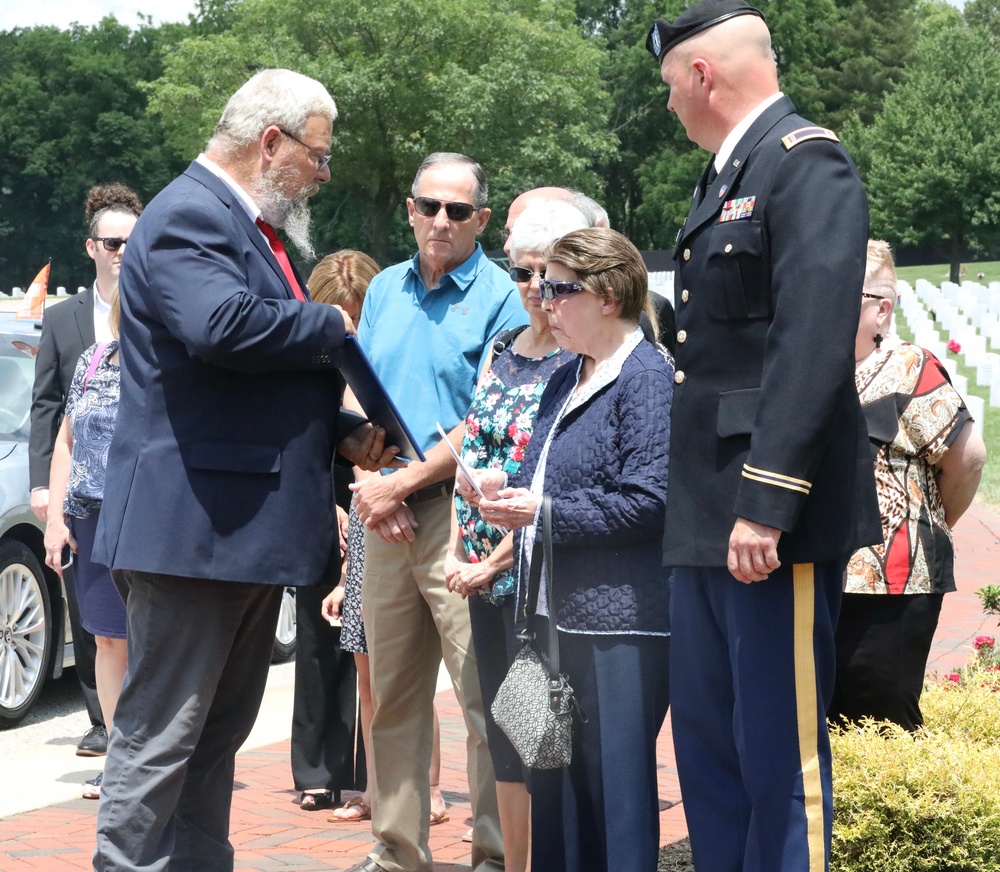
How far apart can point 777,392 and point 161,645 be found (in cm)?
164

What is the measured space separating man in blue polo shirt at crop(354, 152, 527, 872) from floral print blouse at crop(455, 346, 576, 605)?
0.74ft

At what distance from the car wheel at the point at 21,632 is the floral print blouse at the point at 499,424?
3422 millimetres

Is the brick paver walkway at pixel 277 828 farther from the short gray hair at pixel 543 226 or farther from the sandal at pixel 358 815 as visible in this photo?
the short gray hair at pixel 543 226

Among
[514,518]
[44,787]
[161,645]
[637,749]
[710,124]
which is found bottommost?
[44,787]

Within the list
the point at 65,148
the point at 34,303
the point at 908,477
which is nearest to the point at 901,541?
the point at 908,477

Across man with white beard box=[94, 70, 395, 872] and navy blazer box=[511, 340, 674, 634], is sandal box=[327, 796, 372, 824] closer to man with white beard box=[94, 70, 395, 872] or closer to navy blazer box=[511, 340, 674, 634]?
man with white beard box=[94, 70, 395, 872]

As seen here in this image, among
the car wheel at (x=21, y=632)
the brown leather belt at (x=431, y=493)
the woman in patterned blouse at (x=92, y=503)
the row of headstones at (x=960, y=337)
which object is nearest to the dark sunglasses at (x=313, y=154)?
the brown leather belt at (x=431, y=493)

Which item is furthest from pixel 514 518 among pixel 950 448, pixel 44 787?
pixel 44 787

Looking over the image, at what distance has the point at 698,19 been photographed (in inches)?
126

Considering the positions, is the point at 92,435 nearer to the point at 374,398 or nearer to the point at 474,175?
the point at 474,175

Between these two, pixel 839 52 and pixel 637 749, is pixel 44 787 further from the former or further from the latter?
pixel 839 52

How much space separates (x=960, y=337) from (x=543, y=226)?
22.2 metres

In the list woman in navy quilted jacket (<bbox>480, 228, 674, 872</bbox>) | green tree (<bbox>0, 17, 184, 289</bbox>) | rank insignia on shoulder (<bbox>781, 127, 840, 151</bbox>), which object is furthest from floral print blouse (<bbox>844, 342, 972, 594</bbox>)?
green tree (<bbox>0, 17, 184, 289</bbox>)

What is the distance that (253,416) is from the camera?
11.3ft
